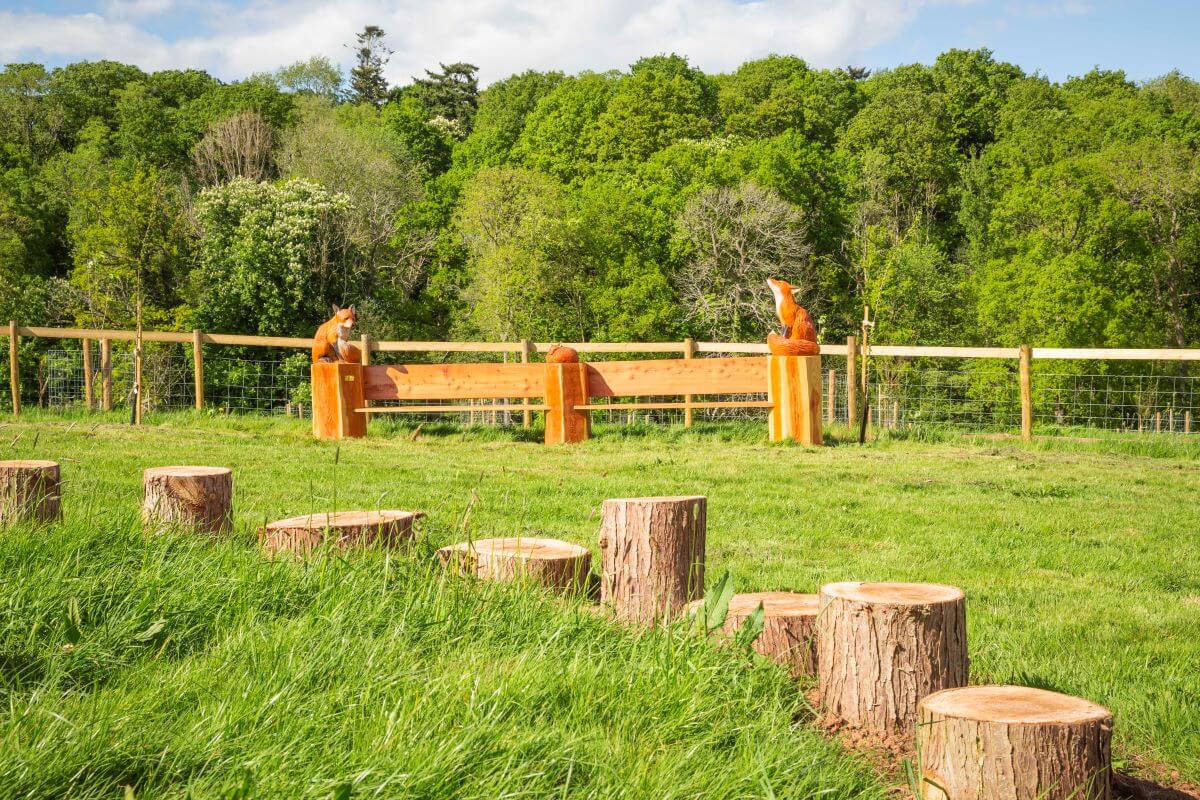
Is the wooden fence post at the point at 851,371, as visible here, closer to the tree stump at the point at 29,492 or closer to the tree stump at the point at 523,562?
the tree stump at the point at 523,562

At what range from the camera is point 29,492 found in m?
4.06

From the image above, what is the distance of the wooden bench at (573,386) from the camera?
11508mm

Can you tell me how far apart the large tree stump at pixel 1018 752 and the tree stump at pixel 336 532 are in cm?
218

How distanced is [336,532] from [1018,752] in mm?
2459

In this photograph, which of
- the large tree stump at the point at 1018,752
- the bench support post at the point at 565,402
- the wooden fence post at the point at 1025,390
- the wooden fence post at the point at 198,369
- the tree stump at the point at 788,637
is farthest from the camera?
the wooden fence post at the point at 198,369

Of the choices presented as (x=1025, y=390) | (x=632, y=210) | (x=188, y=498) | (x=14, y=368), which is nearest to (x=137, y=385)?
(x=14, y=368)

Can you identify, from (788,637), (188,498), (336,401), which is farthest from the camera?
(336,401)

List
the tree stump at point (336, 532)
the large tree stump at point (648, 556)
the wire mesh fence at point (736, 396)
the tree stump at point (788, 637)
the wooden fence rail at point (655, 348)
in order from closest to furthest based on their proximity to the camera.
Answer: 1. the tree stump at point (788, 637)
2. the large tree stump at point (648, 556)
3. the tree stump at point (336, 532)
4. the wooden fence rail at point (655, 348)
5. the wire mesh fence at point (736, 396)

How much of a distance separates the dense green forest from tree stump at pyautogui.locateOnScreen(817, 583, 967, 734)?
2805 centimetres

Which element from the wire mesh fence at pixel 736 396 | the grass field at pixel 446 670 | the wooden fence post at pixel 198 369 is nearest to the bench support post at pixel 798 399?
the wire mesh fence at pixel 736 396

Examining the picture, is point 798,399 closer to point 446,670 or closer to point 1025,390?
point 1025,390

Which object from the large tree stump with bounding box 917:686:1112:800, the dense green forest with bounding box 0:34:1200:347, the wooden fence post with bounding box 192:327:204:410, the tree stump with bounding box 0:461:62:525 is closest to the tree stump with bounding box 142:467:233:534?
the tree stump with bounding box 0:461:62:525

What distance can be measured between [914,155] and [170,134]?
32.1 metres

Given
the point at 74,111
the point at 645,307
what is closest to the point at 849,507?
the point at 645,307
